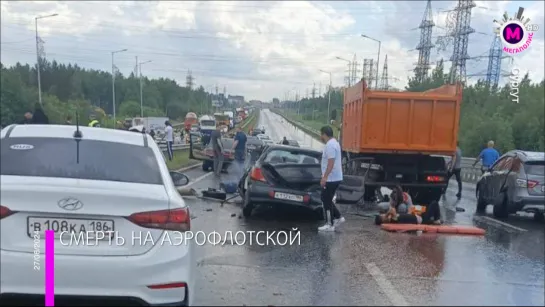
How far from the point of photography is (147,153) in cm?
518

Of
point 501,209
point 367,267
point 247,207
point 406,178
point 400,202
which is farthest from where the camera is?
point 406,178

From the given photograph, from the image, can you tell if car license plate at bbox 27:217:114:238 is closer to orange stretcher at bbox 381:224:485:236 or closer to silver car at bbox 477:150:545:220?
orange stretcher at bbox 381:224:485:236

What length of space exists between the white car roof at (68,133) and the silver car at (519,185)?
908cm

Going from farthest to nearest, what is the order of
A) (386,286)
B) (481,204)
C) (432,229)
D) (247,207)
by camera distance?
1. (481,204)
2. (247,207)
3. (432,229)
4. (386,286)

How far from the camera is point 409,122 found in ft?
45.1

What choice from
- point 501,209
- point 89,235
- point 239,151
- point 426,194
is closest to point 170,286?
point 89,235

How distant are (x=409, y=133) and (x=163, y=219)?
33.8 feet

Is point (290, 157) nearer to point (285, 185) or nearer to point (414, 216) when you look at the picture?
A: point (285, 185)

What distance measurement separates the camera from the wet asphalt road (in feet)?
19.3

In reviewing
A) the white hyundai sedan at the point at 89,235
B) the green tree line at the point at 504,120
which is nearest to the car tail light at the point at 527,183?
the green tree line at the point at 504,120

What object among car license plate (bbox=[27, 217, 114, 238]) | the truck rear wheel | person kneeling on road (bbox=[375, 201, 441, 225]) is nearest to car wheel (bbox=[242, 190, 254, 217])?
person kneeling on road (bbox=[375, 201, 441, 225])

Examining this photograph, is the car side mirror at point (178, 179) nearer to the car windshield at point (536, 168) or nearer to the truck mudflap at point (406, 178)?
the truck mudflap at point (406, 178)

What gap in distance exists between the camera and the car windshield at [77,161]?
453cm

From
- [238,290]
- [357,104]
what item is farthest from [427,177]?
[238,290]
